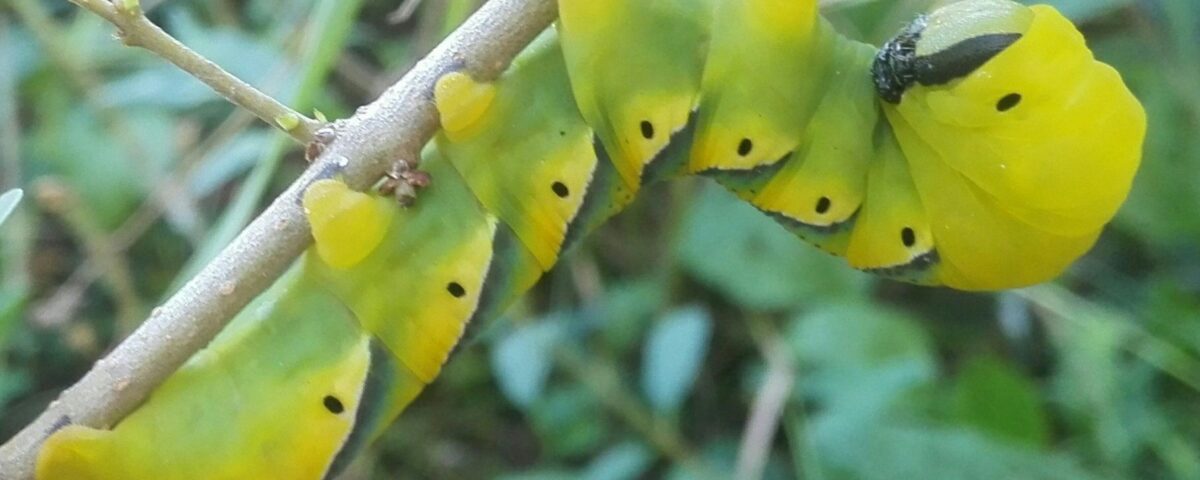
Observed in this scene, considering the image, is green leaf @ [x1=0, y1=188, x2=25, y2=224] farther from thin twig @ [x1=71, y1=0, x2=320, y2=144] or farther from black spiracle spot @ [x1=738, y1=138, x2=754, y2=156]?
black spiracle spot @ [x1=738, y1=138, x2=754, y2=156]

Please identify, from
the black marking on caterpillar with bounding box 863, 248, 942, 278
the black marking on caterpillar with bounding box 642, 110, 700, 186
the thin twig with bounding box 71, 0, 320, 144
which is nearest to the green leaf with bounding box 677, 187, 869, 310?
the black marking on caterpillar with bounding box 863, 248, 942, 278

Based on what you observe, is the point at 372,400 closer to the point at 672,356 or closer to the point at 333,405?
the point at 333,405

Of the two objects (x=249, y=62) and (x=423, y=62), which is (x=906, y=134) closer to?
(x=423, y=62)

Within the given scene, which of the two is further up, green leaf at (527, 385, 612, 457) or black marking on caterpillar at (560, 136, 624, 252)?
black marking on caterpillar at (560, 136, 624, 252)

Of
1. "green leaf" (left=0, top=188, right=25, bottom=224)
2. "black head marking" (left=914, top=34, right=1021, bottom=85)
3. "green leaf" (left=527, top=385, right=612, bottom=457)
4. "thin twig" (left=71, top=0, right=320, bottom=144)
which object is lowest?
"green leaf" (left=527, top=385, right=612, bottom=457)

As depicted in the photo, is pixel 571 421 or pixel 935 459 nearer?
pixel 935 459

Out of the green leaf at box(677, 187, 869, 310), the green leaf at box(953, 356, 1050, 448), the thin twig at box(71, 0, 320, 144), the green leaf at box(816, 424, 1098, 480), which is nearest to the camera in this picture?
the thin twig at box(71, 0, 320, 144)

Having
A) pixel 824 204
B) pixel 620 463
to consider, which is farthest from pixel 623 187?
pixel 620 463
